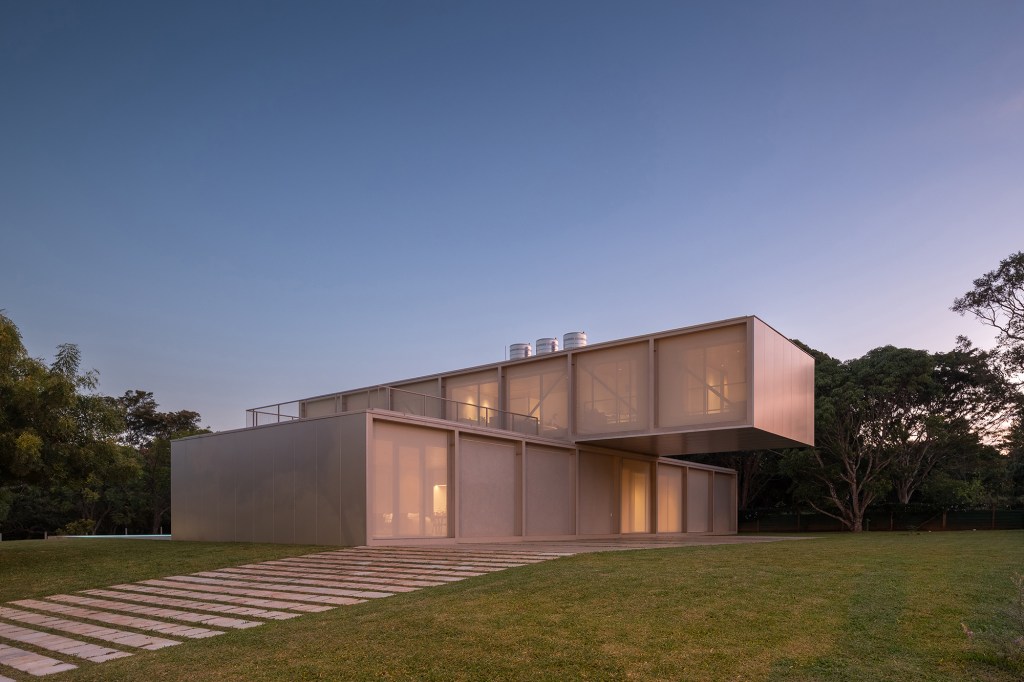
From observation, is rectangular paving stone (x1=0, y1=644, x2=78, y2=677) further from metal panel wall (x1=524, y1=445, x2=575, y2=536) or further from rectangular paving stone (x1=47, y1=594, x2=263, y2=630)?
metal panel wall (x1=524, y1=445, x2=575, y2=536)

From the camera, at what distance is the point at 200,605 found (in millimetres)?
9359

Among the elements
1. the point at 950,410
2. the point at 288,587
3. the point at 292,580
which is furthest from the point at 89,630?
the point at 950,410

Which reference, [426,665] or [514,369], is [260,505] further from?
[426,665]

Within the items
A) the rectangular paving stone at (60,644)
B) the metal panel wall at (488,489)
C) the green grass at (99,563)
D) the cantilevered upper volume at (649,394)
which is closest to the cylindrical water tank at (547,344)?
the cantilevered upper volume at (649,394)

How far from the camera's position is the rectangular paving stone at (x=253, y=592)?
367 inches

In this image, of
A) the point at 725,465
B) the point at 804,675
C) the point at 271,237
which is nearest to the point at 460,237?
the point at 271,237

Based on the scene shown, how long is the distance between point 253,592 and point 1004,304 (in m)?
30.8

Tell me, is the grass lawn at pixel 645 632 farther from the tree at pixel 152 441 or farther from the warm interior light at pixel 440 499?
the tree at pixel 152 441

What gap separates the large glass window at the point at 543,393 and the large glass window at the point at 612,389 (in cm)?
62

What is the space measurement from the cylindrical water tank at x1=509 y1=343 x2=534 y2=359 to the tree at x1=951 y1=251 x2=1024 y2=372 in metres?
18.6

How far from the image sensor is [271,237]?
3806cm

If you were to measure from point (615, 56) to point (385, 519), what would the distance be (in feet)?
49.1

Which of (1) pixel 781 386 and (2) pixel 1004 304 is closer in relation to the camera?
(1) pixel 781 386

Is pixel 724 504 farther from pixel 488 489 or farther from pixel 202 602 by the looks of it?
pixel 202 602
